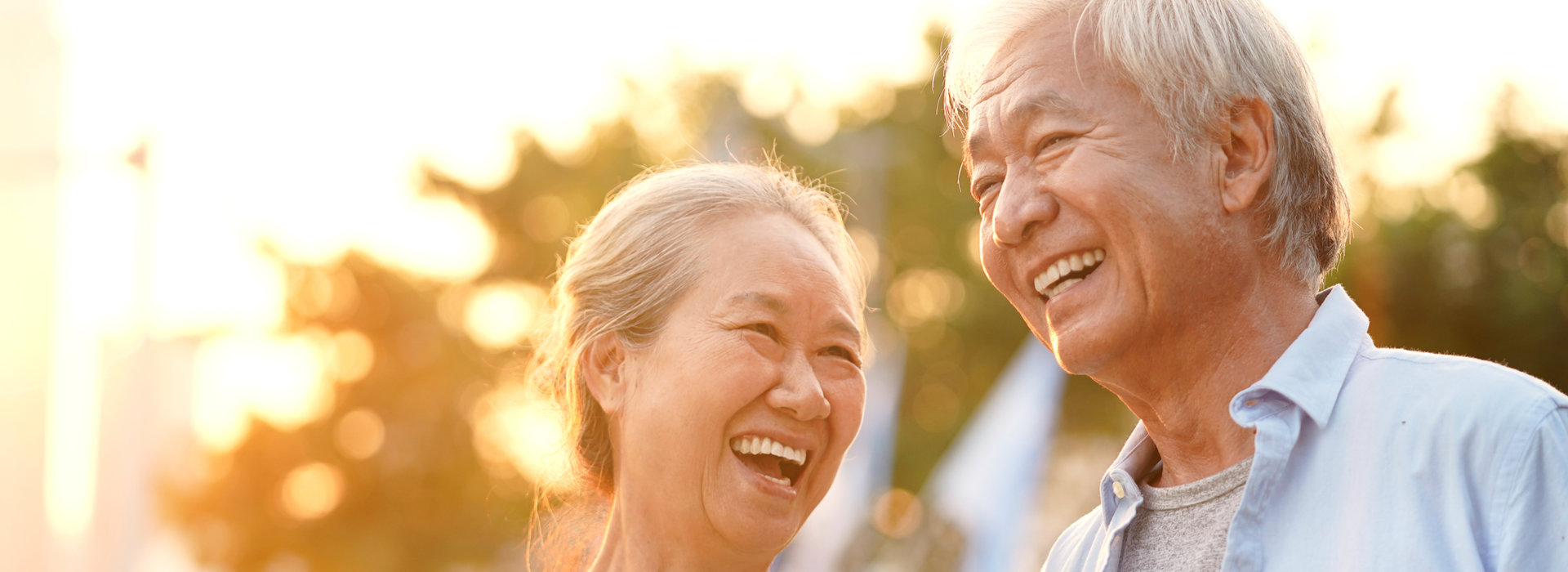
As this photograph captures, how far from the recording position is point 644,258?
117 inches

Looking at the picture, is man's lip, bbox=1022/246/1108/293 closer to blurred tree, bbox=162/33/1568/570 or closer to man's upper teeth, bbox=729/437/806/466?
man's upper teeth, bbox=729/437/806/466

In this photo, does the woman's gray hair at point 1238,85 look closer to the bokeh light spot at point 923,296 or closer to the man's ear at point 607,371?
the man's ear at point 607,371

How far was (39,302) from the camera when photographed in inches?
370

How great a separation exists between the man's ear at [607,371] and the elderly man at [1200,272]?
92 cm

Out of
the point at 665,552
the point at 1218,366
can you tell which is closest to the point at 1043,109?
the point at 1218,366

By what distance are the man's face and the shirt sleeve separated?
2.14 feet

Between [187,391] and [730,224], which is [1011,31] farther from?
[187,391]

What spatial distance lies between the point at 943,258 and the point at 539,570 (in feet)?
51.7

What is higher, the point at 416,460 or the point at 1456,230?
the point at 1456,230

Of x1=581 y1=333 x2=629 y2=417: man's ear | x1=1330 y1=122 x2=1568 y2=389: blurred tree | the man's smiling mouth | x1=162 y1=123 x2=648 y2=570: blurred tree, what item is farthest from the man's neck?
x1=162 y1=123 x2=648 y2=570: blurred tree

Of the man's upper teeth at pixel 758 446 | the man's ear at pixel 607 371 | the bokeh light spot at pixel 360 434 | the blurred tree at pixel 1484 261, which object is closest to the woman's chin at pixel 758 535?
the man's upper teeth at pixel 758 446

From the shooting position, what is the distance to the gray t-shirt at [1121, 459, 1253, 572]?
2.39m

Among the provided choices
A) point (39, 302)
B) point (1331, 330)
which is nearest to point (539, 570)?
point (1331, 330)

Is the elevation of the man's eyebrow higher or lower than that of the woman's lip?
higher
